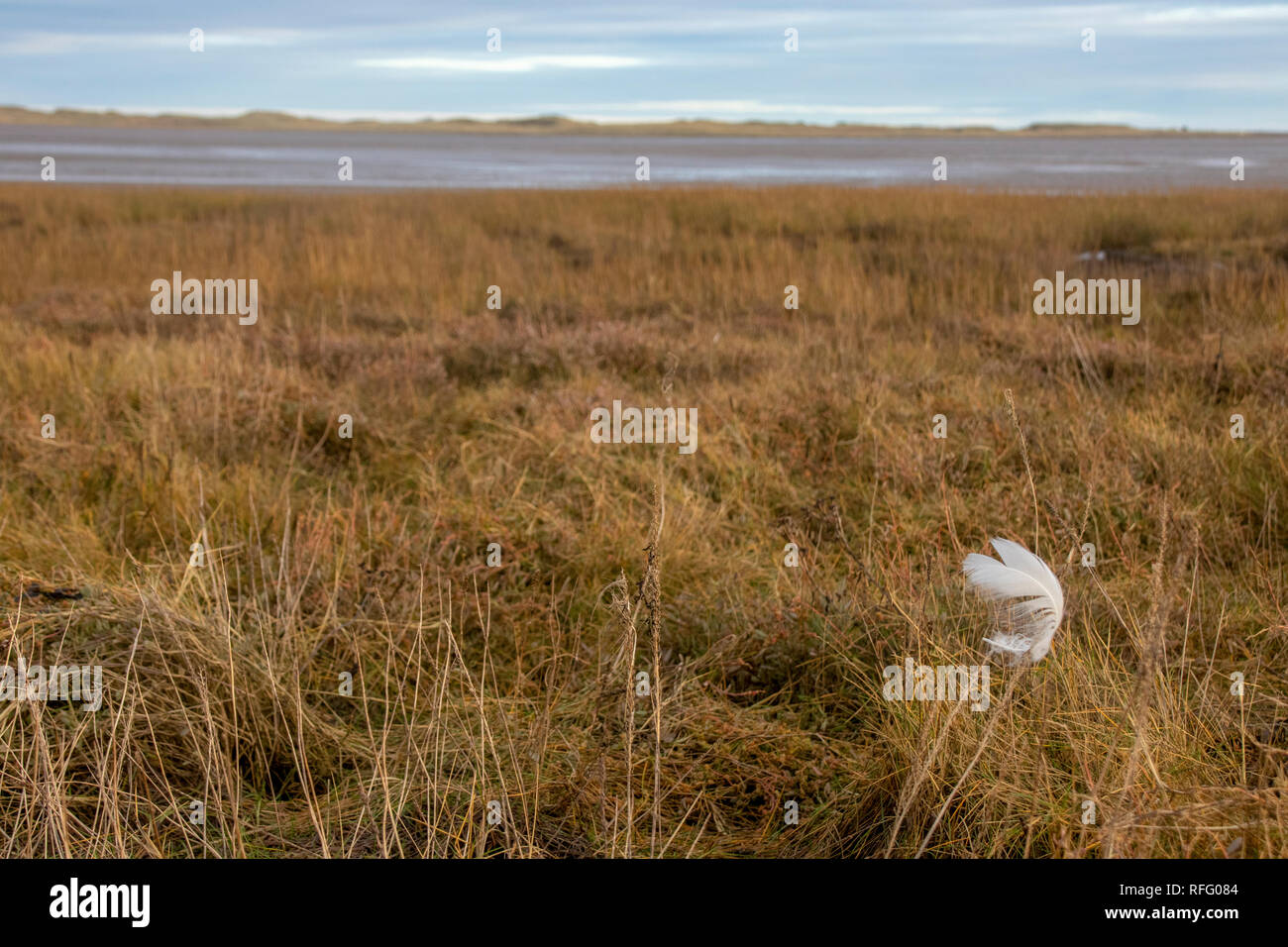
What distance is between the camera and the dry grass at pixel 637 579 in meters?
2.60

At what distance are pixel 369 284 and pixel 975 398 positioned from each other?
7.89m

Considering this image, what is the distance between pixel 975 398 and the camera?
639cm

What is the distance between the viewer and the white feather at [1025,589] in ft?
7.11

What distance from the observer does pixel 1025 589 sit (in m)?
2.19

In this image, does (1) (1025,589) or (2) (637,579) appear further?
(2) (637,579)

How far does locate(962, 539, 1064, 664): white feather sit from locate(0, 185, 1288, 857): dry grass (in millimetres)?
115

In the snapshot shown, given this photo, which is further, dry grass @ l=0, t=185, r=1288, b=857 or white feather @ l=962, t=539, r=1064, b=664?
dry grass @ l=0, t=185, r=1288, b=857

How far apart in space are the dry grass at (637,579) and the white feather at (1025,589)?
115mm

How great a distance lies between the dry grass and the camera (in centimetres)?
260

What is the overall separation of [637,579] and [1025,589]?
2018mm

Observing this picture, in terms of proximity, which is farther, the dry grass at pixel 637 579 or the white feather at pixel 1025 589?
the dry grass at pixel 637 579
